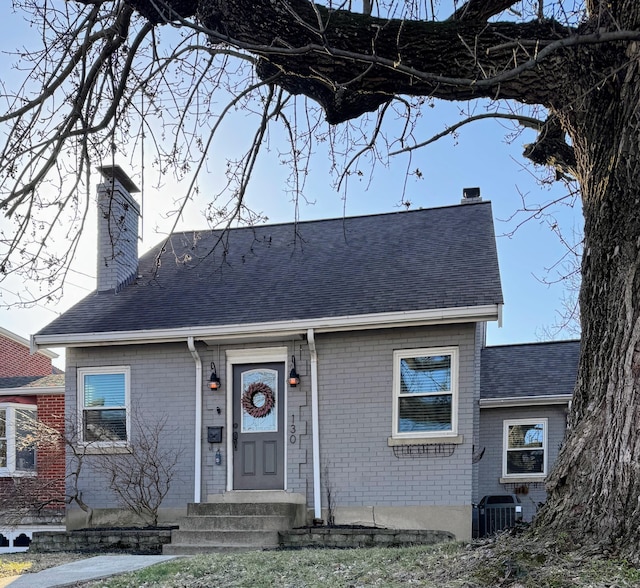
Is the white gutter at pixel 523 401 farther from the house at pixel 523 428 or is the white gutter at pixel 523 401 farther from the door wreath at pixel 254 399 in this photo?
the door wreath at pixel 254 399

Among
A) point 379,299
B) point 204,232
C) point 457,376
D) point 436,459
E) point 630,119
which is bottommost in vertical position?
point 436,459

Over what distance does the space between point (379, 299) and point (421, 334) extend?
0.82m

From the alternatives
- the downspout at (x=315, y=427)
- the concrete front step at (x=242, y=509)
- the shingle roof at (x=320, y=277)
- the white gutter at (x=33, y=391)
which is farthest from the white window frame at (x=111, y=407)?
the white gutter at (x=33, y=391)

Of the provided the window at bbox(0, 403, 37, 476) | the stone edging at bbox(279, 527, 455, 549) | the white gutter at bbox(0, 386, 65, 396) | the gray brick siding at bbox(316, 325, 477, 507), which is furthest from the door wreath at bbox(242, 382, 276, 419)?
the window at bbox(0, 403, 37, 476)

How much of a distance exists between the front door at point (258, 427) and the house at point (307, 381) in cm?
2

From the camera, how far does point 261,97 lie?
746 centimetres

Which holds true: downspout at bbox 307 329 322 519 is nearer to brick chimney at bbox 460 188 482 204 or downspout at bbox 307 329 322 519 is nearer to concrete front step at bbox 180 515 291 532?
concrete front step at bbox 180 515 291 532

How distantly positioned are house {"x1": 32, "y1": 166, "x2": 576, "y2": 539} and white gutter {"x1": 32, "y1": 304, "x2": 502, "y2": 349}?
0.02m

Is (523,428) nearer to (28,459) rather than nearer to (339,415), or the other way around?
(339,415)

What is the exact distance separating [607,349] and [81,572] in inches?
198

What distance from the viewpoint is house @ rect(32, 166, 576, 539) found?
32.6 feet

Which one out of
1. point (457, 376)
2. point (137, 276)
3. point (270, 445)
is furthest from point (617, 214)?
point (137, 276)

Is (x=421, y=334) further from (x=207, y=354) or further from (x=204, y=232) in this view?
(x=204, y=232)

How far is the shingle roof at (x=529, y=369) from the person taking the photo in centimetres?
1412
